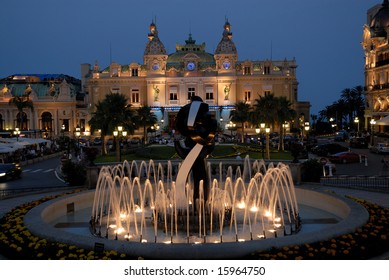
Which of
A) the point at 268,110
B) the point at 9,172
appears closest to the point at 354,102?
the point at 268,110

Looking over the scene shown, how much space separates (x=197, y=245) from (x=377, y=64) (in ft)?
217

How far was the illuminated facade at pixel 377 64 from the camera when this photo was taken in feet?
222

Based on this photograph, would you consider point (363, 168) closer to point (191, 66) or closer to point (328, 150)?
point (328, 150)

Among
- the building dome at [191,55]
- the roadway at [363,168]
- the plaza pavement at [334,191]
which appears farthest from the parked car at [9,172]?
the building dome at [191,55]

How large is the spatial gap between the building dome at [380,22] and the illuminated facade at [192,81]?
18254mm

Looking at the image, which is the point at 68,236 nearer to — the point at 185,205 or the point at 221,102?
the point at 185,205

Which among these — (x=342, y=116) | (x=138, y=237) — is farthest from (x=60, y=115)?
(x=138, y=237)

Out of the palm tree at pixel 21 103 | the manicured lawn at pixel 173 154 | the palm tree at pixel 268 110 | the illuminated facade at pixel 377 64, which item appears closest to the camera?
the manicured lawn at pixel 173 154

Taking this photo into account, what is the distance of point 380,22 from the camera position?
73.4m

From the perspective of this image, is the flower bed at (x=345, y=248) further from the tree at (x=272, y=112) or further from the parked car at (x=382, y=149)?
the parked car at (x=382, y=149)

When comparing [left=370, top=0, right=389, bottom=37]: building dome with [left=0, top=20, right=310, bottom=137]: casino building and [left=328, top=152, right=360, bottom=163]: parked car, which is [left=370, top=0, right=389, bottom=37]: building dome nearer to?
[left=0, top=20, right=310, bottom=137]: casino building

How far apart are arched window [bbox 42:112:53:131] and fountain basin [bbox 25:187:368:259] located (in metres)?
71.9

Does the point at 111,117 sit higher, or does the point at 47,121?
the point at 47,121

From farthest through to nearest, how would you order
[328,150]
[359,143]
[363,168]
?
[359,143] < [328,150] < [363,168]
